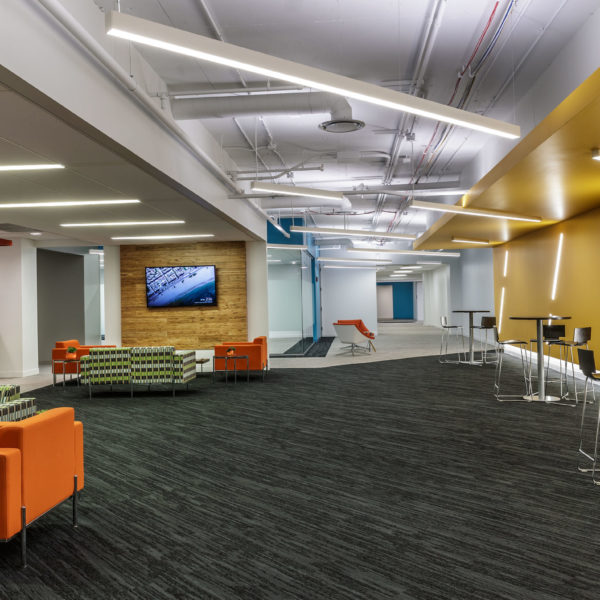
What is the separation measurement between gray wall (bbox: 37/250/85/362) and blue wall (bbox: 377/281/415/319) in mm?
26020

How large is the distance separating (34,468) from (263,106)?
186 inches

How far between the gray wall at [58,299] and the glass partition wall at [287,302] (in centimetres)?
572

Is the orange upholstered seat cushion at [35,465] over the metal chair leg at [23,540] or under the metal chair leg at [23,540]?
over

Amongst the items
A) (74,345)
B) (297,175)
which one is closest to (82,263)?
(74,345)

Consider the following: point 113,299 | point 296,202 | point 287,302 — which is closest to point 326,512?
point 296,202

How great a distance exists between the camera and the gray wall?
580 inches

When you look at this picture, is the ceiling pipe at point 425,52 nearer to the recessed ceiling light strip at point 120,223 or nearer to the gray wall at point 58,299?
the recessed ceiling light strip at point 120,223

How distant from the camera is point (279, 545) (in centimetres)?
324

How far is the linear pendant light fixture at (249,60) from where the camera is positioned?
281cm

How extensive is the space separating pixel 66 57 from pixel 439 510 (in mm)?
4195

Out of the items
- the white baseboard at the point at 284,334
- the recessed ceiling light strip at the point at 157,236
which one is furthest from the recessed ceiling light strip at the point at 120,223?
the white baseboard at the point at 284,334

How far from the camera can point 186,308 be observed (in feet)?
42.1

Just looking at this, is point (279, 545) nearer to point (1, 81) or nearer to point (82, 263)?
point (1, 81)

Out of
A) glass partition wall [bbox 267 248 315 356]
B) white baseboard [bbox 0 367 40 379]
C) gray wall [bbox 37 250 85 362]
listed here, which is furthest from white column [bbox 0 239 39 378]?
glass partition wall [bbox 267 248 315 356]
